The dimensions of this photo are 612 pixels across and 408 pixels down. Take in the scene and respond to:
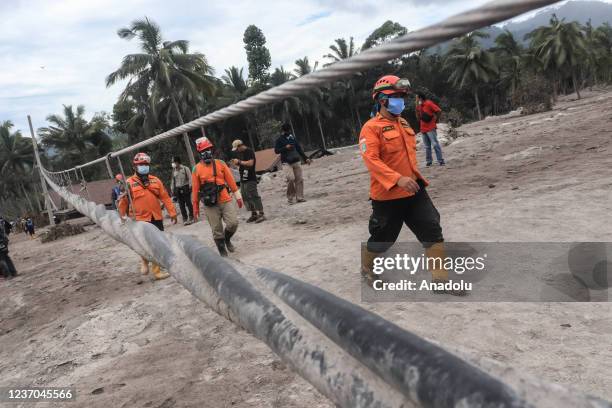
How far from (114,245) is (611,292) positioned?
32.4 ft

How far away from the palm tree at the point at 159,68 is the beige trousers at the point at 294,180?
61.1 feet

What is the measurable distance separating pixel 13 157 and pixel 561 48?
61.5m

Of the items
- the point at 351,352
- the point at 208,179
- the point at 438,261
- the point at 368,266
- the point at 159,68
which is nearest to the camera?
the point at 351,352

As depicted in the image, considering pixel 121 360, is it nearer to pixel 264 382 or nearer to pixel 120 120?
pixel 264 382

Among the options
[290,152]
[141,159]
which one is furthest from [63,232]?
[141,159]

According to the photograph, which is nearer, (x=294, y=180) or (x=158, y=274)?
(x=158, y=274)

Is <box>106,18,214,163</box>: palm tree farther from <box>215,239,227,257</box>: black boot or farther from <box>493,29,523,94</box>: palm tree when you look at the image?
<box>493,29,523,94</box>: palm tree

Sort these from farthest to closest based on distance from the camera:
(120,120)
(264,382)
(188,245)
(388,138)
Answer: (120,120) → (388,138) → (264,382) → (188,245)

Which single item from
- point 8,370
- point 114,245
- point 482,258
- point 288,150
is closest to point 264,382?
point 482,258

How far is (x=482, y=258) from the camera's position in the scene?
4.26 m

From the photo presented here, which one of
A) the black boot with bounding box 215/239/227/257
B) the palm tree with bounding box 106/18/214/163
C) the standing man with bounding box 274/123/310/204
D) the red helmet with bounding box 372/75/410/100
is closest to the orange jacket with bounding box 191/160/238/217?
the black boot with bounding box 215/239/227/257

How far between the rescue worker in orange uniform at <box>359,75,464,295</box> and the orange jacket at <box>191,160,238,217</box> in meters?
2.96

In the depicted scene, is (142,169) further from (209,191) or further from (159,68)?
(159,68)

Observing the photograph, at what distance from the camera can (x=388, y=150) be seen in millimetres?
3590
